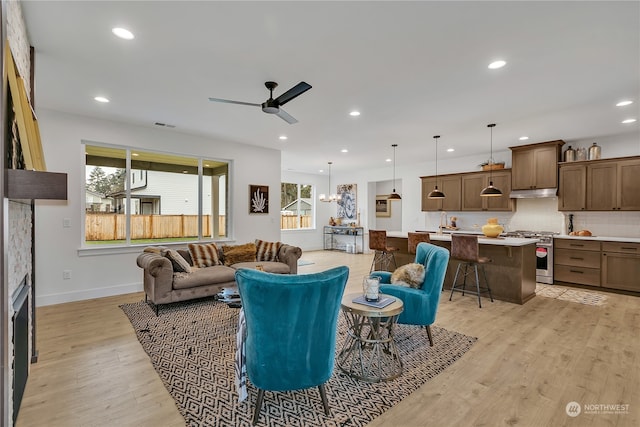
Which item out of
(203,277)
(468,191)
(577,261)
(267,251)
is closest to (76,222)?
(203,277)

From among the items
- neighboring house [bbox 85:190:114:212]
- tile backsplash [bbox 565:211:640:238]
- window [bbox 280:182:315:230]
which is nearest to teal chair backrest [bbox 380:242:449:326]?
neighboring house [bbox 85:190:114:212]

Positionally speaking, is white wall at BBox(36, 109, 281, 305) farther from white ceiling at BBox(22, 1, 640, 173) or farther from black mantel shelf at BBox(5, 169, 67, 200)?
black mantel shelf at BBox(5, 169, 67, 200)

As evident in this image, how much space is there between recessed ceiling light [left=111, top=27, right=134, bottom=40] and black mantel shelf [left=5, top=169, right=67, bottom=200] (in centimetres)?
167

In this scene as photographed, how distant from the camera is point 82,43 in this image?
267 centimetres

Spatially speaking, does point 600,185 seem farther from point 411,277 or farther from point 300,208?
point 300,208

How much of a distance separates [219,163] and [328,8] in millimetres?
4630

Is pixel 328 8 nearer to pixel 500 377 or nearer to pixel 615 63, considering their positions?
pixel 615 63

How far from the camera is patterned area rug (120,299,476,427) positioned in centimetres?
203

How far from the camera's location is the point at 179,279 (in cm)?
407

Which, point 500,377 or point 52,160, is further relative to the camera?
point 52,160

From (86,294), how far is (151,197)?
1.80 meters

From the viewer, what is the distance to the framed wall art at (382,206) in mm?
10734

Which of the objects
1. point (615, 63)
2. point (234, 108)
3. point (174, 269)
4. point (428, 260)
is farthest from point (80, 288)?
point (615, 63)

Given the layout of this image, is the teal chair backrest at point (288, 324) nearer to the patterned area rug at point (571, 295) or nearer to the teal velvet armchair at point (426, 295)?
the teal velvet armchair at point (426, 295)
